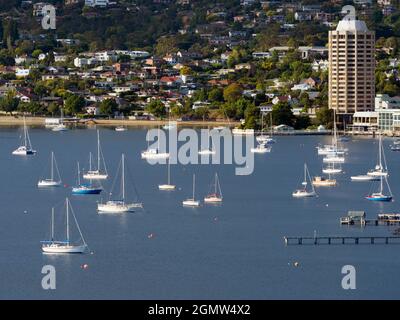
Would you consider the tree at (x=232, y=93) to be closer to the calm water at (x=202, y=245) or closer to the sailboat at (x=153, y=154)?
the sailboat at (x=153, y=154)

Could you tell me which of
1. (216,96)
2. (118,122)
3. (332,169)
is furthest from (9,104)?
(332,169)

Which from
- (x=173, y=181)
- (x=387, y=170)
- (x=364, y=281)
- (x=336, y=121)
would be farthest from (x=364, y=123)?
(x=364, y=281)

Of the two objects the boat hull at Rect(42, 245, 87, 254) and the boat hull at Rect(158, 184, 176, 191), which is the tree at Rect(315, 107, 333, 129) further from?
the boat hull at Rect(42, 245, 87, 254)

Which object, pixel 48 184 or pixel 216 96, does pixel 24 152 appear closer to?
pixel 48 184

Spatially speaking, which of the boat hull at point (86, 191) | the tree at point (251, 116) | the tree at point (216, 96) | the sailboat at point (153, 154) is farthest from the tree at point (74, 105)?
the boat hull at point (86, 191)

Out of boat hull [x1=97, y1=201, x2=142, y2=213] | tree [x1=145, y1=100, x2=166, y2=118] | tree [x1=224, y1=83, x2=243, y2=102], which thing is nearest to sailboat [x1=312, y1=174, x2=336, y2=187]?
boat hull [x1=97, y1=201, x2=142, y2=213]

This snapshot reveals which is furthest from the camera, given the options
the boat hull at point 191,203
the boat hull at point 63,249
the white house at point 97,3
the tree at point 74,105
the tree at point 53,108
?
the white house at point 97,3

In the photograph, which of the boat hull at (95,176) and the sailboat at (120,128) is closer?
the boat hull at (95,176)
